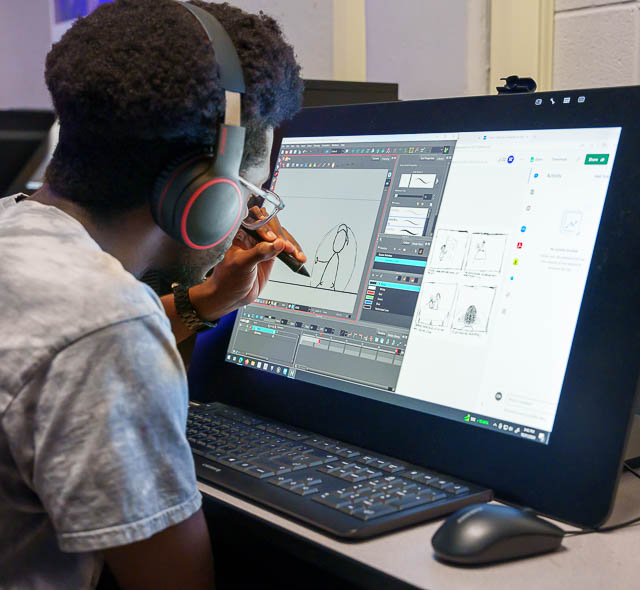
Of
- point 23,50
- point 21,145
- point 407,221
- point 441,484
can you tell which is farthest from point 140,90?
point 23,50

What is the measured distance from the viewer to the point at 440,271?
884 millimetres

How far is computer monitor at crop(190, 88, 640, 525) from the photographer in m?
0.74

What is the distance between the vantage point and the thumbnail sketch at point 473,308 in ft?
2.72

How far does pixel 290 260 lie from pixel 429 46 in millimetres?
1122

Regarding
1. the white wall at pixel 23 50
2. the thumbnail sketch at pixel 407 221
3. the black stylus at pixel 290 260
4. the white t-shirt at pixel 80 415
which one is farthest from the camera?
the white wall at pixel 23 50

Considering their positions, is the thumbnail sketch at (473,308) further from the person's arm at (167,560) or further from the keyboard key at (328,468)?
the person's arm at (167,560)

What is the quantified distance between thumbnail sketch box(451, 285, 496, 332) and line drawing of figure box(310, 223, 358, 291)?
0.18 m

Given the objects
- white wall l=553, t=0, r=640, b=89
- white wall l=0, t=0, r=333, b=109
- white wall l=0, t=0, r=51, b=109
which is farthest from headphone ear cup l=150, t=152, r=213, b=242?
white wall l=0, t=0, r=51, b=109

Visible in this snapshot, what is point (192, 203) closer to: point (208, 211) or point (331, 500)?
point (208, 211)

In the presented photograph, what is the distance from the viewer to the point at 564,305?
2.52ft

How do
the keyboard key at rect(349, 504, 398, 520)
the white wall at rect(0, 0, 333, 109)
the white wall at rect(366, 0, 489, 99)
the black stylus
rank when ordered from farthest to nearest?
the white wall at rect(0, 0, 333, 109)
the white wall at rect(366, 0, 489, 99)
the black stylus
the keyboard key at rect(349, 504, 398, 520)

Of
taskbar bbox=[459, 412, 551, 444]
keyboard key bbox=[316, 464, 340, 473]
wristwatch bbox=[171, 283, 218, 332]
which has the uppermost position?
wristwatch bbox=[171, 283, 218, 332]

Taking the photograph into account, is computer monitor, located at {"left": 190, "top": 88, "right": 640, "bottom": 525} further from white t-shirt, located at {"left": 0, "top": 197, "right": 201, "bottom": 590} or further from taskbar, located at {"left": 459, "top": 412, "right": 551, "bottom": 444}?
white t-shirt, located at {"left": 0, "top": 197, "right": 201, "bottom": 590}

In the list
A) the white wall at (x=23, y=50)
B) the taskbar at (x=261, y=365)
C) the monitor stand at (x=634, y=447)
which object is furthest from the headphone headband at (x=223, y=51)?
the white wall at (x=23, y=50)
